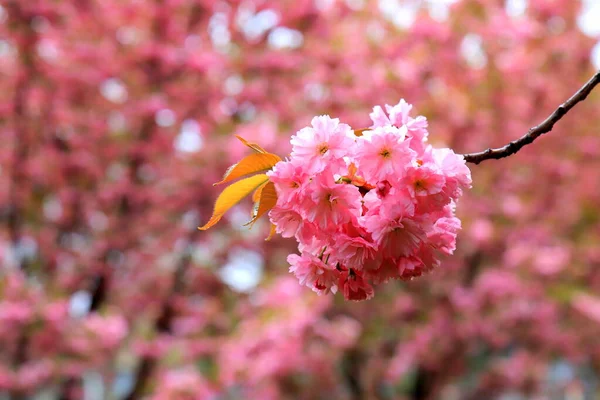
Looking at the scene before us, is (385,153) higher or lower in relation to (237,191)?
higher

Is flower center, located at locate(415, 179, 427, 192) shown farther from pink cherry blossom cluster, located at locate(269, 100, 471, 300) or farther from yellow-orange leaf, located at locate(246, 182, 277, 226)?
yellow-orange leaf, located at locate(246, 182, 277, 226)

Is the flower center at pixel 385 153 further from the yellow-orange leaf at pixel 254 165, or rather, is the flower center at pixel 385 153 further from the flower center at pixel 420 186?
the yellow-orange leaf at pixel 254 165

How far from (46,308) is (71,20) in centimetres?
216

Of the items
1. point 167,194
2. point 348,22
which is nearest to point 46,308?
point 167,194

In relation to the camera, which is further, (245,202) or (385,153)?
(245,202)

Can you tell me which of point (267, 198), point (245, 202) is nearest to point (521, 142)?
point (267, 198)

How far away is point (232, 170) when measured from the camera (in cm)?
88

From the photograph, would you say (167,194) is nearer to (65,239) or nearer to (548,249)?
(65,239)

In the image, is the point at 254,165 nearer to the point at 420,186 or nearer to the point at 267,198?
the point at 267,198

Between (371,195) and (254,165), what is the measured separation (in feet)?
0.59

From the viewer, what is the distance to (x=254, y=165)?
2.95ft

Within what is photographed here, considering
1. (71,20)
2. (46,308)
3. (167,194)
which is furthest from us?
(167,194)

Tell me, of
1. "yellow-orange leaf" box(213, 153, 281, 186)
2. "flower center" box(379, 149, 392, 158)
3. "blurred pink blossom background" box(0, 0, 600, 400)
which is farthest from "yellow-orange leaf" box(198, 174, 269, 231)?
"blurred pink blossom background" box(0, 0, 600, 400)

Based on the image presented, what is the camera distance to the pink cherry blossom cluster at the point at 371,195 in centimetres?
82
